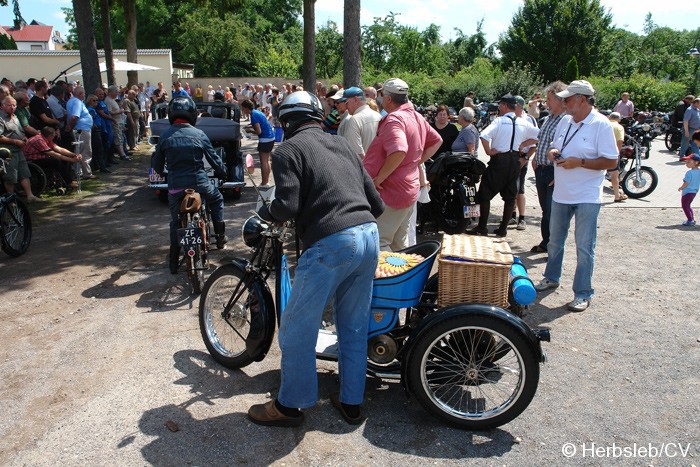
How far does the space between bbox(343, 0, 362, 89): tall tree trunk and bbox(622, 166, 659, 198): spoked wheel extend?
17.6 feet

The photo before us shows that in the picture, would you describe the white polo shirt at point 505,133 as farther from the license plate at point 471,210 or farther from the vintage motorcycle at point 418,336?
the vintage motorcycle at point 418,336

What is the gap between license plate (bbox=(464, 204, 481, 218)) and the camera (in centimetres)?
777

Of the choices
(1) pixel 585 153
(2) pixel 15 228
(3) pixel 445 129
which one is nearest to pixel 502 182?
(3) pixel 445 129

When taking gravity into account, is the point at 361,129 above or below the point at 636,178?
above

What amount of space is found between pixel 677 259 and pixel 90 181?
10.8 metres

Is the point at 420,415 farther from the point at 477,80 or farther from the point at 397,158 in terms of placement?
the point at 477,80

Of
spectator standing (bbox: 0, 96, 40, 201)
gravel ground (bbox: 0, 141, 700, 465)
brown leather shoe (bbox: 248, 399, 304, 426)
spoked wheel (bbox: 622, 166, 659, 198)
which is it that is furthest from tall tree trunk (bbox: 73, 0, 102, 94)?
brown leather shoe (bbox: 248, 399, 304, 426)

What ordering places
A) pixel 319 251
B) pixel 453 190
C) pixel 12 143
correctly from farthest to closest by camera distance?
pixel 12 143 → pixel 453 190 → pixel 319 251

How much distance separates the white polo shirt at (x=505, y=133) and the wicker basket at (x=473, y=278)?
172 inches

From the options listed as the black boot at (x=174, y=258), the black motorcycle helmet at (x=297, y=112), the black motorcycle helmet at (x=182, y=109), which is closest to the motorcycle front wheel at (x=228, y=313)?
the black motorcycle helmet at (x=297, y=112)

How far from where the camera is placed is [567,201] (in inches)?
214

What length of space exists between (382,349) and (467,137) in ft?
17.6

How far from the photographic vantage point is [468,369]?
367 cm

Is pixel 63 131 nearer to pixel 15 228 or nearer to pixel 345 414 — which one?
pixel 15 228
